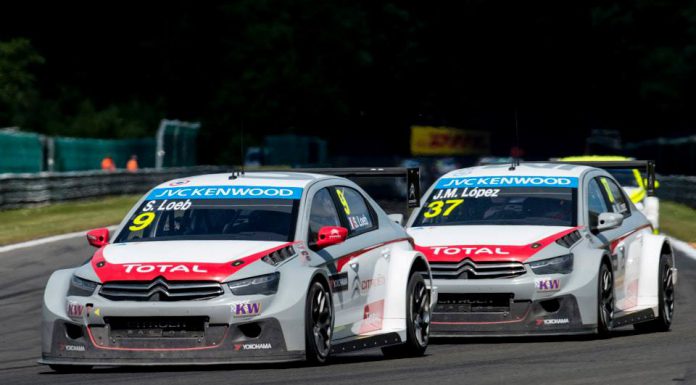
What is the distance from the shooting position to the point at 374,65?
302 ft

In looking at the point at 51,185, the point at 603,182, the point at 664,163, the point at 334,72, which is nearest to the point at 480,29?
the point at 334,72

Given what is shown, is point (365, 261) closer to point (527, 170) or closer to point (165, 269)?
point (165, 269)

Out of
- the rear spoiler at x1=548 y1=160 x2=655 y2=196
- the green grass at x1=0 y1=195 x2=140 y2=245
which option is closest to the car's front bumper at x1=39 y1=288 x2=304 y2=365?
the rear spoiler at x1=548 y1=160 x2=655 y2=196

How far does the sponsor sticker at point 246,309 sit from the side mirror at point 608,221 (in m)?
4.06

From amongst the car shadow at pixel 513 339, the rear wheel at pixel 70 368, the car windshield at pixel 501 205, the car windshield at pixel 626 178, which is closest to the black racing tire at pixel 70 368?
the rear wheel at pixel 70 368

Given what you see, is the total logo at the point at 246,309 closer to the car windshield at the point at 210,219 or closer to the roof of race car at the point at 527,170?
the car windshield at the point at 210,219

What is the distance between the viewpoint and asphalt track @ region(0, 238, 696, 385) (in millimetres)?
9523

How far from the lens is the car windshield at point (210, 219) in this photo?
35.0 feet

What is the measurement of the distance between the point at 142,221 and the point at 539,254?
3.28 m

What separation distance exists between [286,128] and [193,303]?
77.4 m

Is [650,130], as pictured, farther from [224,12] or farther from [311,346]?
[311,346]

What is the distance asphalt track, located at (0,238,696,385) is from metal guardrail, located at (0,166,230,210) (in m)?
20.1

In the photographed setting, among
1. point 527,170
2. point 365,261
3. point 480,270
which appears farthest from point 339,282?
point 527,170

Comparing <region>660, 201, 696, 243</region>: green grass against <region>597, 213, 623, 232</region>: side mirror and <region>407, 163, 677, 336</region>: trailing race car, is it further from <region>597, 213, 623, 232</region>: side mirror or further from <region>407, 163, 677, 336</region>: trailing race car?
<region>597, 213, 623, 232</region>: side mirror
